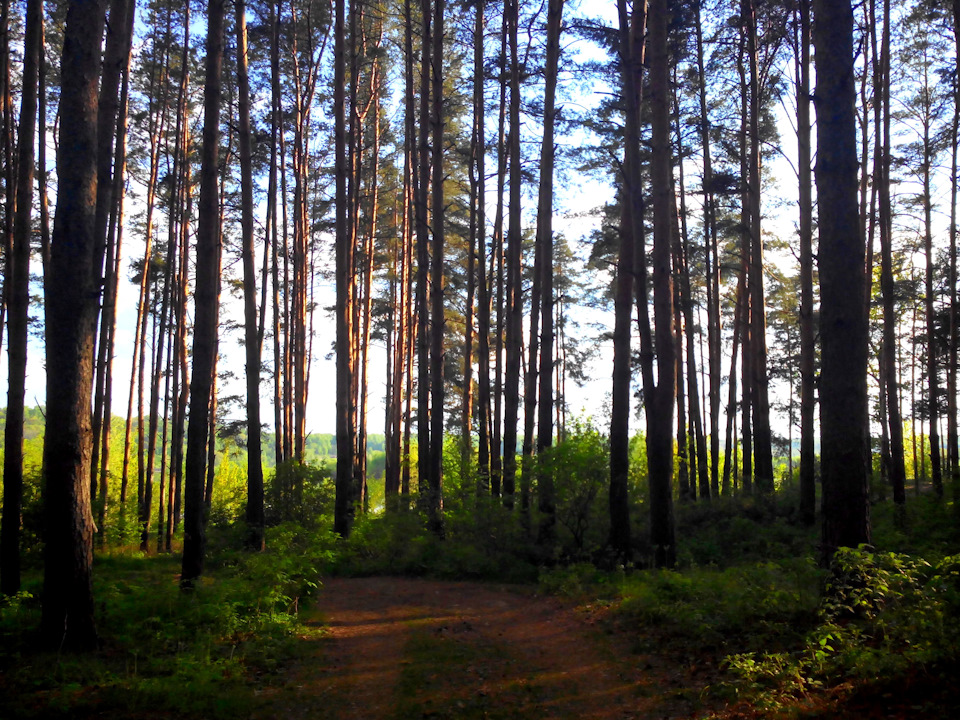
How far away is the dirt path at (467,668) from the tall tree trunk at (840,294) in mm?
2386

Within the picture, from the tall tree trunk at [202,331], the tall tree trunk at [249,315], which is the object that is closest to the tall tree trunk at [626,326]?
the tall tree trunk at [202,331]

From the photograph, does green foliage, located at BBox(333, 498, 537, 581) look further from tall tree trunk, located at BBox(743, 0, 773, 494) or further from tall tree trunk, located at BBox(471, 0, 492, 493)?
tall tree trunk, located at BBox(743, 0, 773, 494)

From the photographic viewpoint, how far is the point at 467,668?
630 centimetres

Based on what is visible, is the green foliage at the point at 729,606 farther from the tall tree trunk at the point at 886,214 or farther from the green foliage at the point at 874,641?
the tall tree trunk at the point at 886,214

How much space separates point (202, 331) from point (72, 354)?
3.17 meters

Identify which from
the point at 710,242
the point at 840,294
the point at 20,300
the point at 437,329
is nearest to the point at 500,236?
the point at 710,242

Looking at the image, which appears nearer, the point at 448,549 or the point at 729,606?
the point at 729,606

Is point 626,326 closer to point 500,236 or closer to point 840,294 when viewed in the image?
point 840,294

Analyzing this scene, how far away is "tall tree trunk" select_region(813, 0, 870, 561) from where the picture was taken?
20.5 ft

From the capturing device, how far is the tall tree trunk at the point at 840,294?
245 inches

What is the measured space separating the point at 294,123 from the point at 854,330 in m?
18.4

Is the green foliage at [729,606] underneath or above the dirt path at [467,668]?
above

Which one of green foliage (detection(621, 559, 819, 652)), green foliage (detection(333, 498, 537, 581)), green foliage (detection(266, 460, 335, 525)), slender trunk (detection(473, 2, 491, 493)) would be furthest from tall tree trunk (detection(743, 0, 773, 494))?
green foliage (detection(266, 460, 335, 525))

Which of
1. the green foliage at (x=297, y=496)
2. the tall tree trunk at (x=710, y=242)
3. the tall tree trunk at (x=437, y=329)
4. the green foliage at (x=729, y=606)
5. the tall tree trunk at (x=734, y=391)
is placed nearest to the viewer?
the green foliage at (x=729, y=606)
